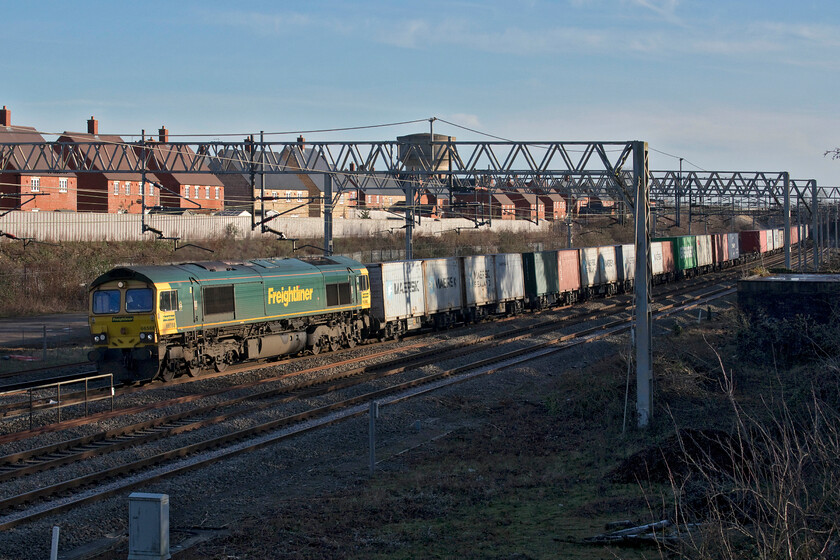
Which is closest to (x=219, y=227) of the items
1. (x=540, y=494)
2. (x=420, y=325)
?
(x=420, y=325)

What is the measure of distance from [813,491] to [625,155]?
37.2ft

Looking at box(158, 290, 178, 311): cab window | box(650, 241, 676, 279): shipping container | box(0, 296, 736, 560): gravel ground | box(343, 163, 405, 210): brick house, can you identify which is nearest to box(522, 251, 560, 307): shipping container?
box(343, 163, 405, 210): brick house

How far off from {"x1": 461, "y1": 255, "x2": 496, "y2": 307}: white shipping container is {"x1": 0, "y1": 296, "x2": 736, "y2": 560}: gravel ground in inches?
480

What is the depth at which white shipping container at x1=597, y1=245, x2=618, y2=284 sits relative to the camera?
45281mm

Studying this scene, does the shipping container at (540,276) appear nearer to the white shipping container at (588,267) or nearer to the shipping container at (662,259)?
the white shipping container at (588,267)

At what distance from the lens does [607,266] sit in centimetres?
4638

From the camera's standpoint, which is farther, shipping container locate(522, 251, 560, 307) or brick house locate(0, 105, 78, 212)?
brick house locate(0, 105, 78, 212)

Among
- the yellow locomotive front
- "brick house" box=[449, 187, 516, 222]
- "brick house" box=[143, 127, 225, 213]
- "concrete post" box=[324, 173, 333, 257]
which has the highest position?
"brick house" box=[143, 127, 225, 213]

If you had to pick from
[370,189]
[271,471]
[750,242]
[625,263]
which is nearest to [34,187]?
[370,189]

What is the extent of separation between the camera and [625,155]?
61.2 ft

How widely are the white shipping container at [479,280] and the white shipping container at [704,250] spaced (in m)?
28.2

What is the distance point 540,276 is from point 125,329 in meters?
22.6

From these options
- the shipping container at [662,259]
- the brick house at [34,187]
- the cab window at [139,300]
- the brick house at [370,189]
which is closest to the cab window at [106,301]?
the cab window at [139,300]

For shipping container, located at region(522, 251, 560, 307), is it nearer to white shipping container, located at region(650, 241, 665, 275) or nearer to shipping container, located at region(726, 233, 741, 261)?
white shipping container, located at region(650, 241, 665, 275)
